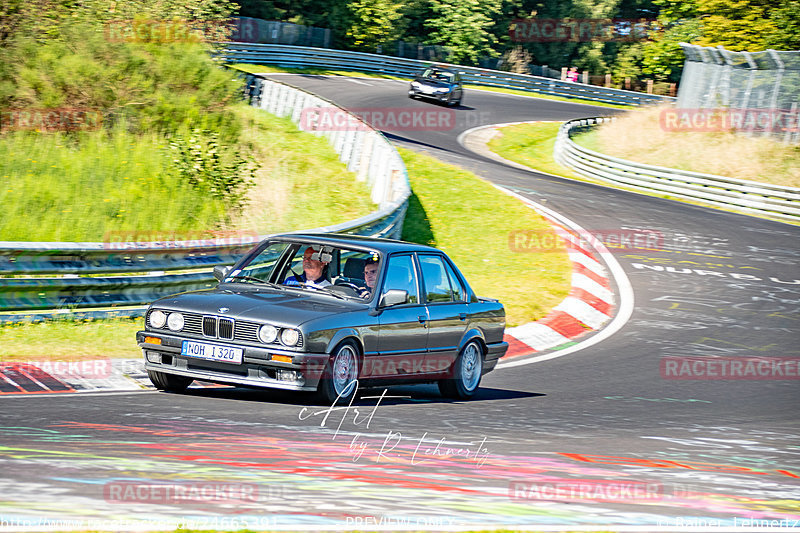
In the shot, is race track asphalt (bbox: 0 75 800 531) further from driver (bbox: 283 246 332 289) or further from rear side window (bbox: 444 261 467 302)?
driver (bbox: 283 246 332 289)

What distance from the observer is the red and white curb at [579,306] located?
12.6m

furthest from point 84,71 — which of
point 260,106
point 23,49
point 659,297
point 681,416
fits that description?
point 681,416

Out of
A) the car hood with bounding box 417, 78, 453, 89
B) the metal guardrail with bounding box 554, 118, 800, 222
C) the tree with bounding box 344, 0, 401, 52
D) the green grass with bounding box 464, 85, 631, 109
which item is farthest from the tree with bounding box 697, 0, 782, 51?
the metal guardrail with bounding box 554, 118, 800, 222

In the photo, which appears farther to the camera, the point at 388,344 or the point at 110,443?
the point at 388,344

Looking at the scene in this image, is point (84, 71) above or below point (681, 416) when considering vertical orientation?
above

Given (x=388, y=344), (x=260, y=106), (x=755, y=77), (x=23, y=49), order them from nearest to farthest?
1. (x=388, y=344)
2. (x=23, y=49)
3. (x=260, y=106)
4. (x=755, y=77)

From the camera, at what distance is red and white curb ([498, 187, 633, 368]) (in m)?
12.6

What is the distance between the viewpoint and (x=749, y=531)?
4387 millimetres

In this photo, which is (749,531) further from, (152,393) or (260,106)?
(260,106)

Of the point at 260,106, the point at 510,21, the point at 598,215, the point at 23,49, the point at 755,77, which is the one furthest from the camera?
the point at 510,21

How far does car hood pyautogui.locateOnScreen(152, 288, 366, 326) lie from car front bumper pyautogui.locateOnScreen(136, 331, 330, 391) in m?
0.24

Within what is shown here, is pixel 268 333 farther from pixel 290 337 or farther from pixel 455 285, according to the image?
pixel 455 285

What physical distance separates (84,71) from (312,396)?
12.2 meters

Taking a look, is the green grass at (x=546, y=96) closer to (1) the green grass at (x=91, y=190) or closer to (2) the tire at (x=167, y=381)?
(1) the green grass at (x=91, y=190)
